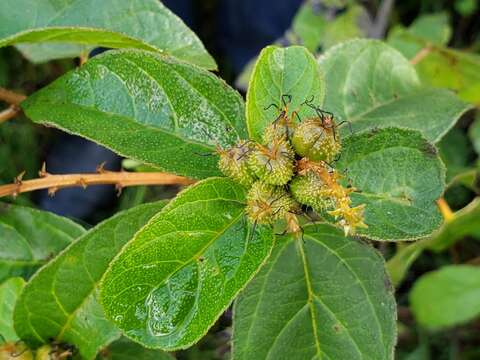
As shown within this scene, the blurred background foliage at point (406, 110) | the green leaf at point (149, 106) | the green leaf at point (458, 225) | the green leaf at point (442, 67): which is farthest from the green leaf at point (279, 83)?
the green leaf at point (442, 67)

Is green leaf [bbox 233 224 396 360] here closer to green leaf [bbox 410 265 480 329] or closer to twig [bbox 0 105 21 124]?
twig [bbox 0 105 21 124]

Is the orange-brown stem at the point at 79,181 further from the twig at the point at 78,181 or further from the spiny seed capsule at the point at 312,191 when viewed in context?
the spiny seed capsule at the point at 312,191

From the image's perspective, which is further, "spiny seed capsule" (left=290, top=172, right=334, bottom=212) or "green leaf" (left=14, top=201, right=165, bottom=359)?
"green leaf" (left=14, top=201, right=165, bottom=359)

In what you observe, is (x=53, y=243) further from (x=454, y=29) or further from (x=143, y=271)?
(x=454, y=29)

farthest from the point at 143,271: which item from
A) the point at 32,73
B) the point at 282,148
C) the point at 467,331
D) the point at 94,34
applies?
the point at 32,73

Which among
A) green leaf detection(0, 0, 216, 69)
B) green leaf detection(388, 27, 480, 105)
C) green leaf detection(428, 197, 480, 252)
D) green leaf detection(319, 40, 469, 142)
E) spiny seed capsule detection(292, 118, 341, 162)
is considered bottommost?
green leaf detection(428, 197, 480, 252)

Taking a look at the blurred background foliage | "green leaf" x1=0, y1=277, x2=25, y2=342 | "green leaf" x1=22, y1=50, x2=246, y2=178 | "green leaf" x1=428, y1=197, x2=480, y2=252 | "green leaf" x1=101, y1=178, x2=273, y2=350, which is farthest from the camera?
the blurred background foliage

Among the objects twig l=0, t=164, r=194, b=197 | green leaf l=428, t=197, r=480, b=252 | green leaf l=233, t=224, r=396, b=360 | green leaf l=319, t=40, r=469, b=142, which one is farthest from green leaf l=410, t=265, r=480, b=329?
twig l=0, t=164, r=194, b=197

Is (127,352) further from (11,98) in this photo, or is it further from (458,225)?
(458,225)
